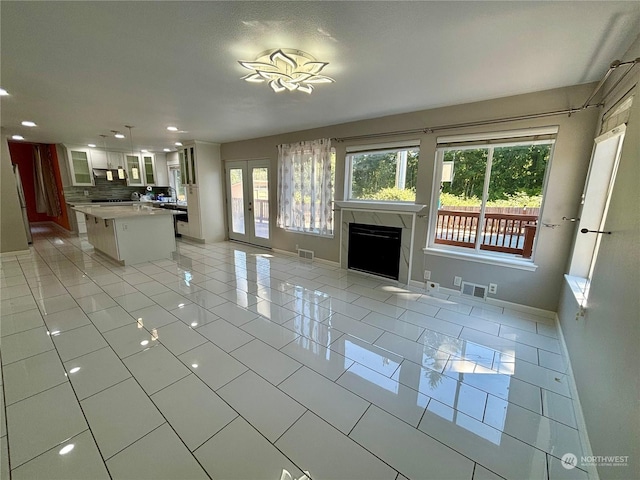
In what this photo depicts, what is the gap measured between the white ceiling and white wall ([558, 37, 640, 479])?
0.60 meters

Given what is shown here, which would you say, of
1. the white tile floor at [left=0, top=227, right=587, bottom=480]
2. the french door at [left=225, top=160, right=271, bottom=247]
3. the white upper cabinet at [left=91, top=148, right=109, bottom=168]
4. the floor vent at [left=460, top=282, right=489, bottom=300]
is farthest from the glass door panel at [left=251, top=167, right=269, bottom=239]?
the white upper cabinet at [left=91, top=148, right=109, bottom=168]

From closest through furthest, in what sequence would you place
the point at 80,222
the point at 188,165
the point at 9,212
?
the point at 9,212 < the point at 188,165 < the point at 80,222

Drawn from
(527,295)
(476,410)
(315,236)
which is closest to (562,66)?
(527,295)

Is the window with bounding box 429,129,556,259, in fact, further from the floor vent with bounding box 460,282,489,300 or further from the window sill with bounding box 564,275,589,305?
the window sill with bounding box 564,275,589,305

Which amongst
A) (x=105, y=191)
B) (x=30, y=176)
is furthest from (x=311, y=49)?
(x=30, y=176)

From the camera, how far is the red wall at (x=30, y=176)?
273 inches

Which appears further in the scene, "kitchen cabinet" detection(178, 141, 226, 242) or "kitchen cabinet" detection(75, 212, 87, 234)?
"kitchen cabinet" detection(75, 212, 87, 234)

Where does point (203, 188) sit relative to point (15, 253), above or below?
above

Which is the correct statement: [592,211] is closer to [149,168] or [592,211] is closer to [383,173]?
[383,173]

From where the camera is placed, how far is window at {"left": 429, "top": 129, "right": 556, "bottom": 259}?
294 centimetres

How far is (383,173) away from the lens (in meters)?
4.07

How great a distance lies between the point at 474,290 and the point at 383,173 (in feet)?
6.89

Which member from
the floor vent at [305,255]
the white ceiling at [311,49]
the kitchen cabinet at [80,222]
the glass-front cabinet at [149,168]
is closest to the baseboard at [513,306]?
the floor vent at [305,255]

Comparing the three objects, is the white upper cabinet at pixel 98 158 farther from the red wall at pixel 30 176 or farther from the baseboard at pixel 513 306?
the baseboard at pixel 513 306
